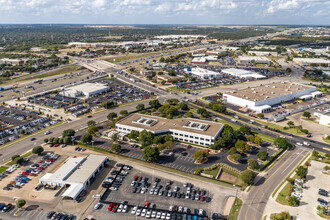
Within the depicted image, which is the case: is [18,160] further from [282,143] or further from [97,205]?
[282,143]

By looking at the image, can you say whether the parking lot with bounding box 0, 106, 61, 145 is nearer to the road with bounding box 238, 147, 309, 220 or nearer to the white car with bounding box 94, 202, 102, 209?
the white car with bounding box 94, 202, 102, 209

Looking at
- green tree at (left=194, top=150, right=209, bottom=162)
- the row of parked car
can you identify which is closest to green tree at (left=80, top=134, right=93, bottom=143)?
the row of parked car

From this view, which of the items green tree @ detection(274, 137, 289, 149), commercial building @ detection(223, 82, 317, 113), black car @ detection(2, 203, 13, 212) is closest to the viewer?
black car @ detection(2, 203, 13, 212)

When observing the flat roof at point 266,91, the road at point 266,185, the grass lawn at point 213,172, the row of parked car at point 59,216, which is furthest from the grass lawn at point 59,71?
the road at point 266,185

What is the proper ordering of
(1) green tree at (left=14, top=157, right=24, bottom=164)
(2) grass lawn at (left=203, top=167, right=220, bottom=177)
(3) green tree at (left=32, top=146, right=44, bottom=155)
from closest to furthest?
(2) grass lawn at (left=203, top=167, right=220, bottom=177)
(1) green tree at (left=14, top=157, right=24, bottom=164)
(3) green tree at (left=32, top=146, right=44, bottom=155)

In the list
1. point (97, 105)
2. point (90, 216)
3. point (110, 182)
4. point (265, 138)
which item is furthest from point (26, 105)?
point (265, 138)

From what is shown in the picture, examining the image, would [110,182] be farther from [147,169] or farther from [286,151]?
[286,151]
